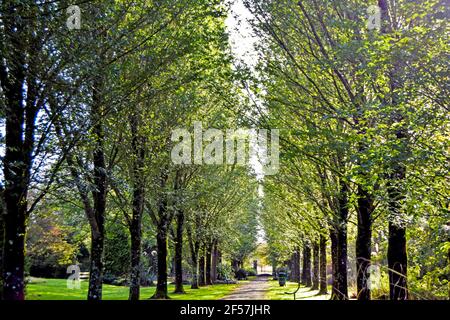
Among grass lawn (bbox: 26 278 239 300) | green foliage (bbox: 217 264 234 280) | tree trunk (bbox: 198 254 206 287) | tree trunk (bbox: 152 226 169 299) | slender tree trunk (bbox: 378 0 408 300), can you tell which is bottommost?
green foliage (bbox: 217 264 234 280)

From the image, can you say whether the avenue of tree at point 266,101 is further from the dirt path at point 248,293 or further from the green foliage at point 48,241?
the green foliage at point 48,241

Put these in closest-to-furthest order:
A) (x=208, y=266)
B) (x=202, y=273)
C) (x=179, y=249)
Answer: (x=179, y=249) → (x=202, y=273) → (x=208, y=266)

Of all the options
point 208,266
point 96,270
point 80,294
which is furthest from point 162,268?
point 208,266

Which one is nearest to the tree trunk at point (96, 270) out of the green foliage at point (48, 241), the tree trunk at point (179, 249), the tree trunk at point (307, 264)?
the tree trunk at point (179, 249)

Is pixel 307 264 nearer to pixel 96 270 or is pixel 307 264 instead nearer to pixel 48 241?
pixel 48 241

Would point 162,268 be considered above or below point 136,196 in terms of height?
below

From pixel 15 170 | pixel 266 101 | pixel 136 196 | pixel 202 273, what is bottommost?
pixel 202 273

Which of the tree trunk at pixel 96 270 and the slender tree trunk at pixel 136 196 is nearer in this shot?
the tree trunk at pixel 96 270

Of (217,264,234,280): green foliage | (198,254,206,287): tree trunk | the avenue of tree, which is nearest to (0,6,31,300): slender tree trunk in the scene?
the avenue of tree

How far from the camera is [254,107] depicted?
13781 mm

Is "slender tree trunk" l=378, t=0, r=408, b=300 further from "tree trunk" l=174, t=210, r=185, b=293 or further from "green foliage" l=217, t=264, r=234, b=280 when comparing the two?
"green foliage" l=217, t=264, r=234, b=280

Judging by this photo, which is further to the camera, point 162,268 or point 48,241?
point 48,241
